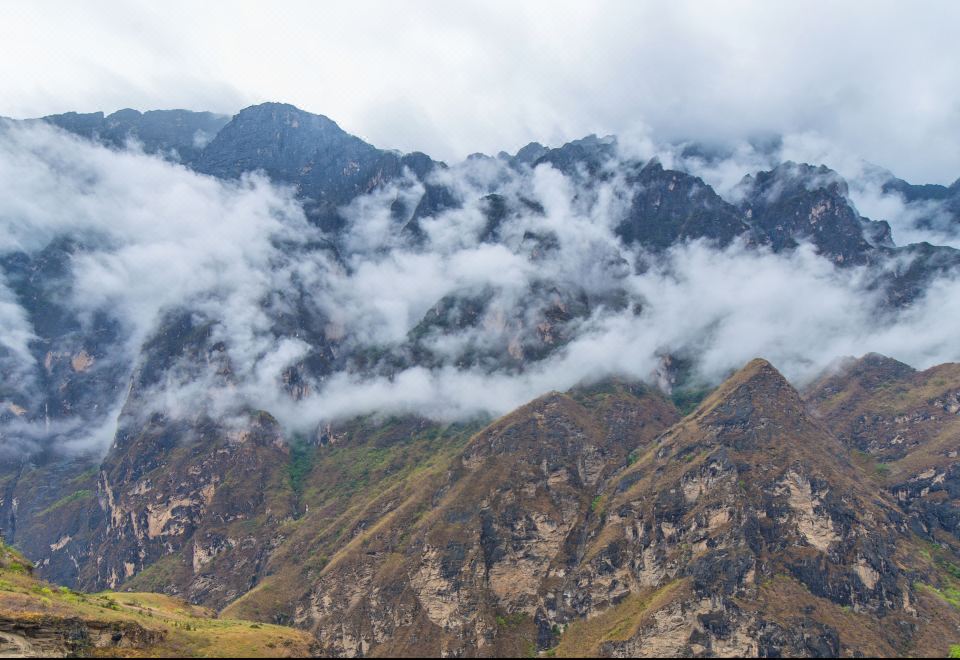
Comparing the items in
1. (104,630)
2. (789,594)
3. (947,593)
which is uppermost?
(947,593)

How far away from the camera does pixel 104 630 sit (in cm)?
9119

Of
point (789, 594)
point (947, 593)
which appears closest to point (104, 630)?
point (789, 594)

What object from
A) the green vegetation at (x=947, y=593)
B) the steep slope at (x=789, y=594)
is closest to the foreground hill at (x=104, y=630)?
the steep slope at (x=789, y=594)

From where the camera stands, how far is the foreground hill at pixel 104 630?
3342 inches

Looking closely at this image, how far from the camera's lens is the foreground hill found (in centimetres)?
8488

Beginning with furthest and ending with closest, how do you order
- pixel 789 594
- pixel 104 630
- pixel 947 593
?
pixel 947 593 < pixel 789 594 < pixel 104 630

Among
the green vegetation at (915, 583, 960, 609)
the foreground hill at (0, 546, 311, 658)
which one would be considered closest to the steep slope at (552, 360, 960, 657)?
the green vegetation at (915, 583, 960, 609)

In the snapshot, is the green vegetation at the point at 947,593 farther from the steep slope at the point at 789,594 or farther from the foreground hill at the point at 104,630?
the foreground hill at the point at 104,630

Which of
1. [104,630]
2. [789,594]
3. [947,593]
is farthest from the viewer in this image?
[947,593]

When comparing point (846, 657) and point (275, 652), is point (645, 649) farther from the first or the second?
point (275, 652)

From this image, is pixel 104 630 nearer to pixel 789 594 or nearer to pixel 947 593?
pixel 789 594

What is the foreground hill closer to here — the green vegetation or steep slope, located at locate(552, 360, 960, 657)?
steep slope, located at locate(552, 360, 960, 657)

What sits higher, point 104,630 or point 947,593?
point 947,593

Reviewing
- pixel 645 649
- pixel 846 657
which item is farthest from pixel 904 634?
Result: pixel 645 649
